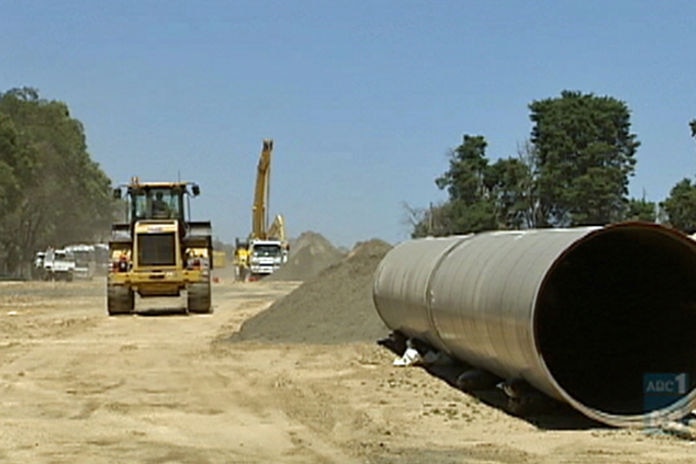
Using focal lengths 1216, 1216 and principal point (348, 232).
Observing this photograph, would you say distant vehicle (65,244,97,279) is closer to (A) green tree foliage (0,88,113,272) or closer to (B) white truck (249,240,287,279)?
(A) green tree foliage (0,88,113,272)

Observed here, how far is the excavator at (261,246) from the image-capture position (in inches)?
2677

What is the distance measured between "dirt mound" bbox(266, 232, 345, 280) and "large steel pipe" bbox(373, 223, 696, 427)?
43.4 metres

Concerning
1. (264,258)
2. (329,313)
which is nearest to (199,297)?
(329,313)

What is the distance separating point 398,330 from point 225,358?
2851 mm

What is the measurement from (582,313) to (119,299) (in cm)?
1903

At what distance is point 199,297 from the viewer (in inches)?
1267

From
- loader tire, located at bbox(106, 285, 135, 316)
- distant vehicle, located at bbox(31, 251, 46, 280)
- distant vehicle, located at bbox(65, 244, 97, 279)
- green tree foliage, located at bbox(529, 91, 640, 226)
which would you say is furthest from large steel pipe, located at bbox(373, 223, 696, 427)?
distant vehicle, located at bbox(31, 251, 46, 280)

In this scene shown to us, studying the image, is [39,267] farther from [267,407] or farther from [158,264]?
[267,407]

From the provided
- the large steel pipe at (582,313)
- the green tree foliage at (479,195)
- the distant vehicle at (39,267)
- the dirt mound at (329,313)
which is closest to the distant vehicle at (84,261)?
the distant vehicle at (39,267)

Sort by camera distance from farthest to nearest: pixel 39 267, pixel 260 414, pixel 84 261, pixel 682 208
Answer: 1. pixel 84 261
2. pixel 39 267
3. pixel 682 208
4. pixel 260 414

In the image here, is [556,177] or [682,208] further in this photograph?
[556,177]

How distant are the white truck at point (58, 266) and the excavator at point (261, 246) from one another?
1160 centimetres

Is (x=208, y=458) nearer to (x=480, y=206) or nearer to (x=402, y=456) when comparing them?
(x=402, y=456)

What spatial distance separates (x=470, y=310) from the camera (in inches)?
543
